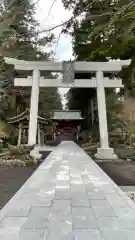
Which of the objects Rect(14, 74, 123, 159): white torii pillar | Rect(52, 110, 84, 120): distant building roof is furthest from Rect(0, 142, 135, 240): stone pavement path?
Rect(52, 110, 84, 120): distant building roof

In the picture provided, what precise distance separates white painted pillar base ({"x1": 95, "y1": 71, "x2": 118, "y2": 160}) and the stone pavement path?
6290 millimetres

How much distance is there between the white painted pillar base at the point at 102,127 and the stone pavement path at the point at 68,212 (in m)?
6.29

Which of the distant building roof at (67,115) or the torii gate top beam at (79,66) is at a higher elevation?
the torii gate top beam at (79,66)

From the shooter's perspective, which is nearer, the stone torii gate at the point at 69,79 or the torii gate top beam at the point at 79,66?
the stone torii gate at the point at 69,79

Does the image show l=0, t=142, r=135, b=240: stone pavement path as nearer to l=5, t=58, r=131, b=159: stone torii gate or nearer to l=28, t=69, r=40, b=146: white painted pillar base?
l=28, t=69, r=40, b=146: white painted pillar base

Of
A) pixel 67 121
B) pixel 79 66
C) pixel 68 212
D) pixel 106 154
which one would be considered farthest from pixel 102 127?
pixel 67 121

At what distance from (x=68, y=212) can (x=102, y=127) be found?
30.1 ft

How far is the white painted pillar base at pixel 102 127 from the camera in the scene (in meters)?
11.8

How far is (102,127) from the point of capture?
12.4 meters

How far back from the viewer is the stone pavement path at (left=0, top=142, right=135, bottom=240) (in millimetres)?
2661

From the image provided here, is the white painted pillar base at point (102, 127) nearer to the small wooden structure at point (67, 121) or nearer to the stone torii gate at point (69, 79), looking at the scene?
the stone torii gate at point (69, 79)

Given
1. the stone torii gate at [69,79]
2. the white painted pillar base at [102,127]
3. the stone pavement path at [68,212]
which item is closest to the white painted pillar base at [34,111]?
the stone torii gate at [69,79]

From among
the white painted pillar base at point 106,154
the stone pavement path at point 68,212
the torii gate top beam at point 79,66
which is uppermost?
the torii gate top beam at point 79,66

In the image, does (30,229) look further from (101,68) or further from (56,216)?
(101,68)
